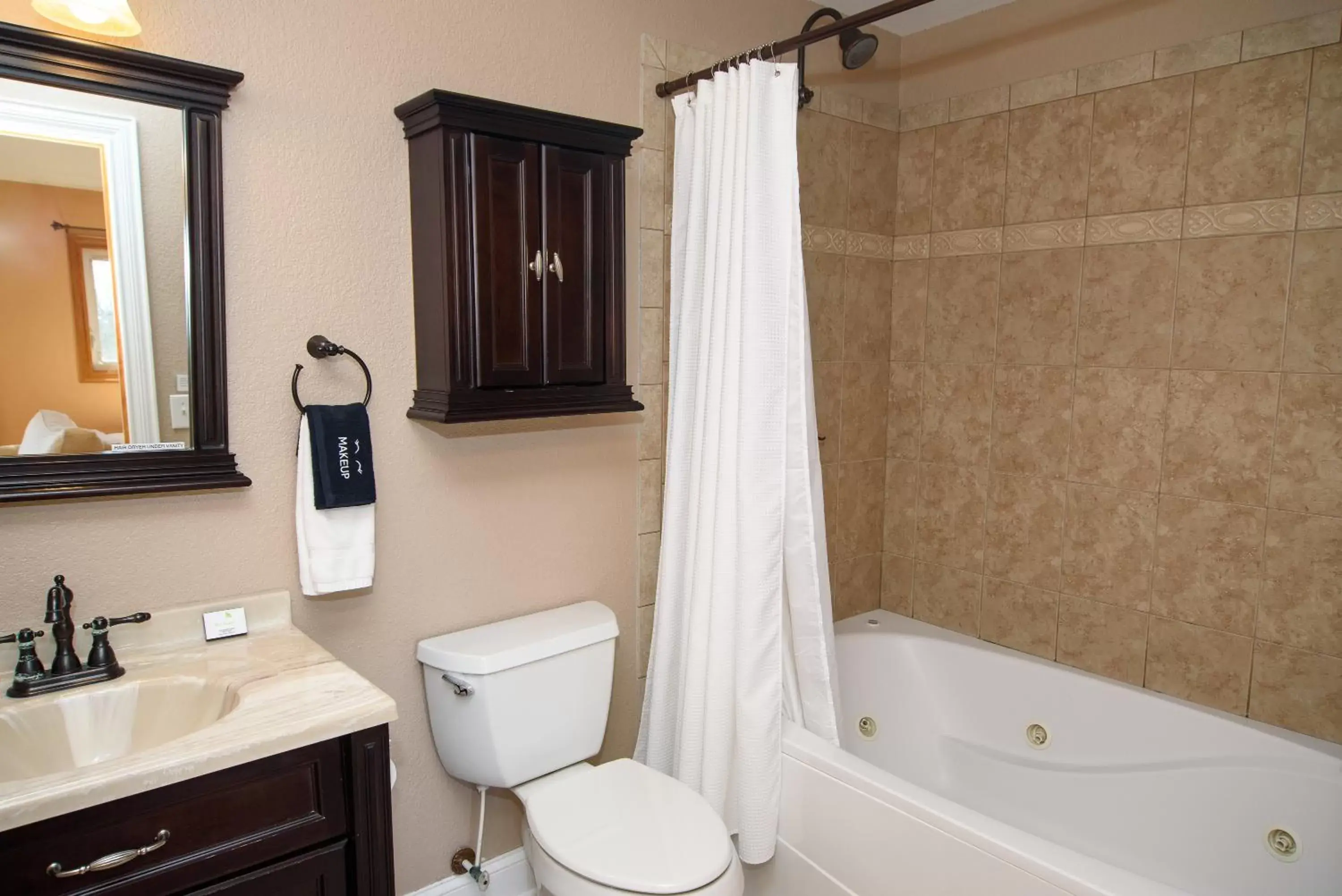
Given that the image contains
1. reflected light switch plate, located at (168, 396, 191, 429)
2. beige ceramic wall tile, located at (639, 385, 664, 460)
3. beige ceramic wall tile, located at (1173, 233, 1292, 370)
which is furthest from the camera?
beige ceramic wall tile, located at (639, 385, 664, 460)

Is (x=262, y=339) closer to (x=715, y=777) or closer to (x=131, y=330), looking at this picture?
(x=131, y=330)

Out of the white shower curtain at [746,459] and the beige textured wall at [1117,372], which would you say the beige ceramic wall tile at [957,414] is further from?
the white shower curtain at [746,459]

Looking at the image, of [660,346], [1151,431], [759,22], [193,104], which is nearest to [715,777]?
[660,346]

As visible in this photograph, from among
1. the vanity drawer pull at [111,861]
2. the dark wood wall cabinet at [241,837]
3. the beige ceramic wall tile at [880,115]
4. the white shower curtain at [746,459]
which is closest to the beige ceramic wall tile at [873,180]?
the beige ceramic wall tile at [880,115]

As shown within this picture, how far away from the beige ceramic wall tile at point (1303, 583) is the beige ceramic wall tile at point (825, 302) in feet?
4.15

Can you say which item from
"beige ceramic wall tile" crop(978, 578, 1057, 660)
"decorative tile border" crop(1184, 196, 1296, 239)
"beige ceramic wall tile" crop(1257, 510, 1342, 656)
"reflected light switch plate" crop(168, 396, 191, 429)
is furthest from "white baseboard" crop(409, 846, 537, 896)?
"decorative tile border" crop(1184, 196, 1296, 239)

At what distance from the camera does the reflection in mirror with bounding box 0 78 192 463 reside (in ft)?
4.68

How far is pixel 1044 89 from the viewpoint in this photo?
8.21 feet

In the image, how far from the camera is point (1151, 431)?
92.0 inches

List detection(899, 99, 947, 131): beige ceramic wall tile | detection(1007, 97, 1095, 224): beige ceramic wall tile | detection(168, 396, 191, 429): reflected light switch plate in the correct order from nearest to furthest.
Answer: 1. detection(168, 396, 191, 429): reflected light switch plate
2. detection(1007, 97, 1095, 224): beige ceramic wall tile
3. detection(899, 99, 947, 131): beige ceramic wall tile

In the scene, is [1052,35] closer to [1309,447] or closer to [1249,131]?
[1249,131]

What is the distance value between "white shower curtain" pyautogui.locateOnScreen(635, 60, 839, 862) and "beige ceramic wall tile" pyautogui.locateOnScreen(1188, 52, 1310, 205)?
44.7 inches

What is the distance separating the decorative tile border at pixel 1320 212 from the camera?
2.00m

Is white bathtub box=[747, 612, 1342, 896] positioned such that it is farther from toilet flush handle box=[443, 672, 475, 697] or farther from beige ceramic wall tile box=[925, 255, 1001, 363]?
beige ceramic wall tile box=[925, 255, 1001, 363]
